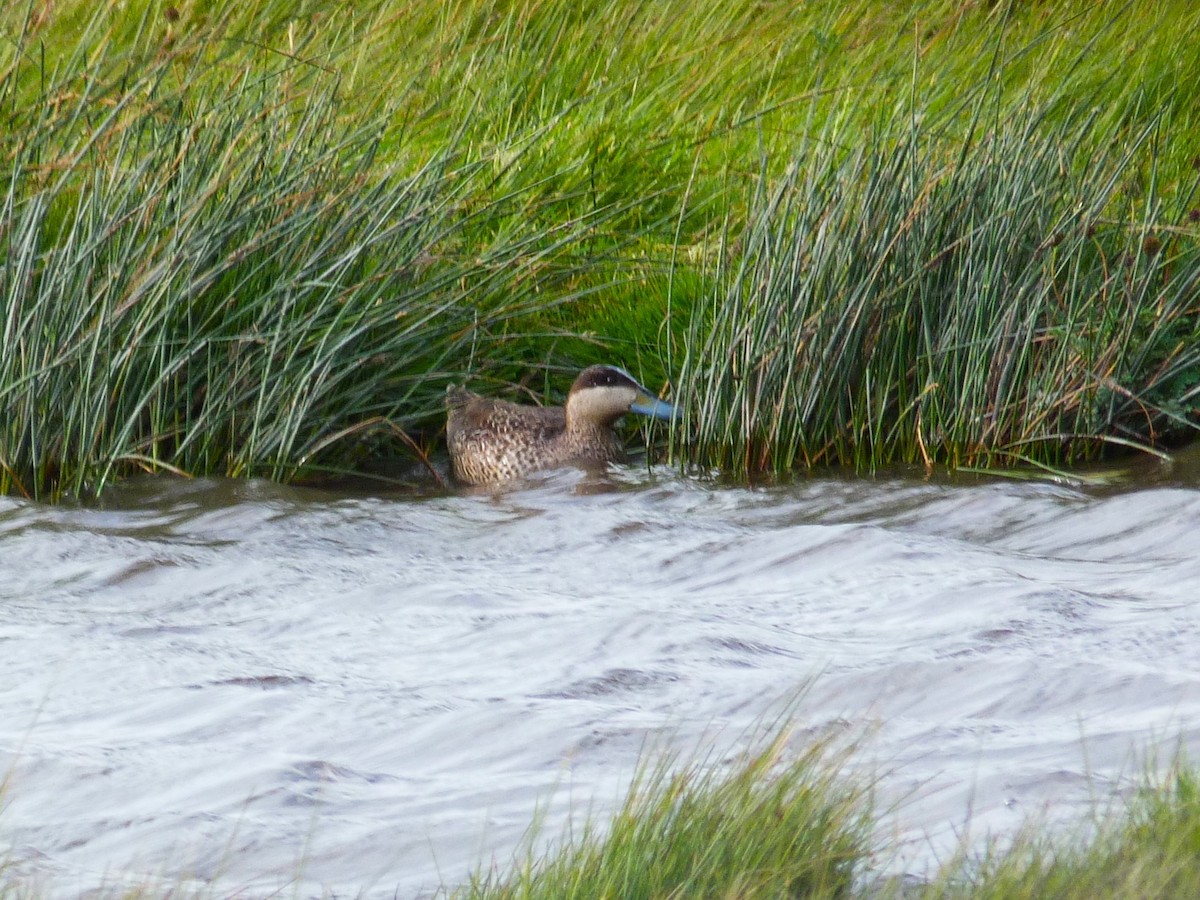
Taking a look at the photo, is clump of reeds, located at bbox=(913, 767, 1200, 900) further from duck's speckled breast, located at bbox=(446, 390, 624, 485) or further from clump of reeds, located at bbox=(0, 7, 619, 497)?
duck's speckled breast, located at bbox=(446, 390, 624, 485)

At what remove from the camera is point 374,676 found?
3355 millimetres

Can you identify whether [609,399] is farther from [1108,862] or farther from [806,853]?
[1108,862]

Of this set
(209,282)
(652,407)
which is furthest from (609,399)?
(209,282)

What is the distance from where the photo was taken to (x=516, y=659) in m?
3.46

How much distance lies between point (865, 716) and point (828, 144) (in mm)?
3019

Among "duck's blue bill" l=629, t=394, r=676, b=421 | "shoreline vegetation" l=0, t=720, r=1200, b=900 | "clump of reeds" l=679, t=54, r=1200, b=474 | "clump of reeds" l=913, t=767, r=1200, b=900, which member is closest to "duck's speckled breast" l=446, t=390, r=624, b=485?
"duck's blue bill" l=629, t=394, r=676, b=421

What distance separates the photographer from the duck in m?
5.90

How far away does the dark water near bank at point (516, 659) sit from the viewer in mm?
2535

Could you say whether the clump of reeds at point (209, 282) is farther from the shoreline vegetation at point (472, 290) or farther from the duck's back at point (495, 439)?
the duck's back at point (495, 439)

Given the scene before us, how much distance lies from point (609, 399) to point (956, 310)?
4.30ft

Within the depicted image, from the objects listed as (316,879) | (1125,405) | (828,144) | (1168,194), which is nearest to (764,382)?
(828,144)

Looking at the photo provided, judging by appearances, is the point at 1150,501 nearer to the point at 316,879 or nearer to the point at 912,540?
the point at 912,540

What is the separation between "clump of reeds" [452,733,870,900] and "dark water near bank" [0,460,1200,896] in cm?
16

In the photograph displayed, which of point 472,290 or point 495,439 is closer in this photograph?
point 472,290
